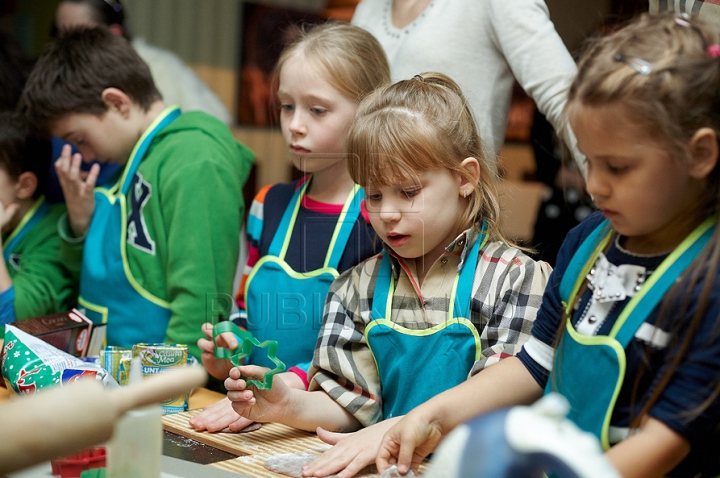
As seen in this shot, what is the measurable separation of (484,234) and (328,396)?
1.10 feet

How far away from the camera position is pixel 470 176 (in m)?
1.08

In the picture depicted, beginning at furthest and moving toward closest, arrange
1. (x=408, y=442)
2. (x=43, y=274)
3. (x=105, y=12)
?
(x=105, y=12), (x=43, y=274), (x=408, y=442)

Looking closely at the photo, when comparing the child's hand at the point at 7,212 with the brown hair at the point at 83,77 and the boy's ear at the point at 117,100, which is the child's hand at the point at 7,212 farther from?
the boy's ear at the point at 117,100

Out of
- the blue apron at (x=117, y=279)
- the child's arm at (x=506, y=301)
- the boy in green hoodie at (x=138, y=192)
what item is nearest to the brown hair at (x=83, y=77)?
the boy in green hoodie at (x=138, y=192)

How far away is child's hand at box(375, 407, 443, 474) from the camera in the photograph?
32.5 inches

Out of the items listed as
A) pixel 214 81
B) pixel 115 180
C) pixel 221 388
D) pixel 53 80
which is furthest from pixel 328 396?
pixel 214 81

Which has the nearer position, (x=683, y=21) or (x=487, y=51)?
(x=683, y=21)

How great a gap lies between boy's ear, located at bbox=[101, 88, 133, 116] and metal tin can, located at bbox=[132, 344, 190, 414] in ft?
1.99

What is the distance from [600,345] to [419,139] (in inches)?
16.5

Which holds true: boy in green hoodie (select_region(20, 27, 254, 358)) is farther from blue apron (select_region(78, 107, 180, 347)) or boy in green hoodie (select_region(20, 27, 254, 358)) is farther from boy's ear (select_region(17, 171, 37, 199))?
boy's ear (select_region(17, 171, 37, 199))

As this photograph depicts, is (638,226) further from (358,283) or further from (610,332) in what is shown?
(358,283)

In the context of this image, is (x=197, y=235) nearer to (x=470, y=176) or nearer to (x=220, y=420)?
(x=220, y=420)

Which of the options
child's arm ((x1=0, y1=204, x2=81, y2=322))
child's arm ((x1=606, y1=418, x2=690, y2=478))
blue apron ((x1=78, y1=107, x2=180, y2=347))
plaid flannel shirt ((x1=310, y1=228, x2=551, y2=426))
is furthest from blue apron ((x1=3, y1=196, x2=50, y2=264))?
child's arm ((x1=606, y1=418, x2=690, y2=478))

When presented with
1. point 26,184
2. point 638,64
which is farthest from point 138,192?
point 638,64
